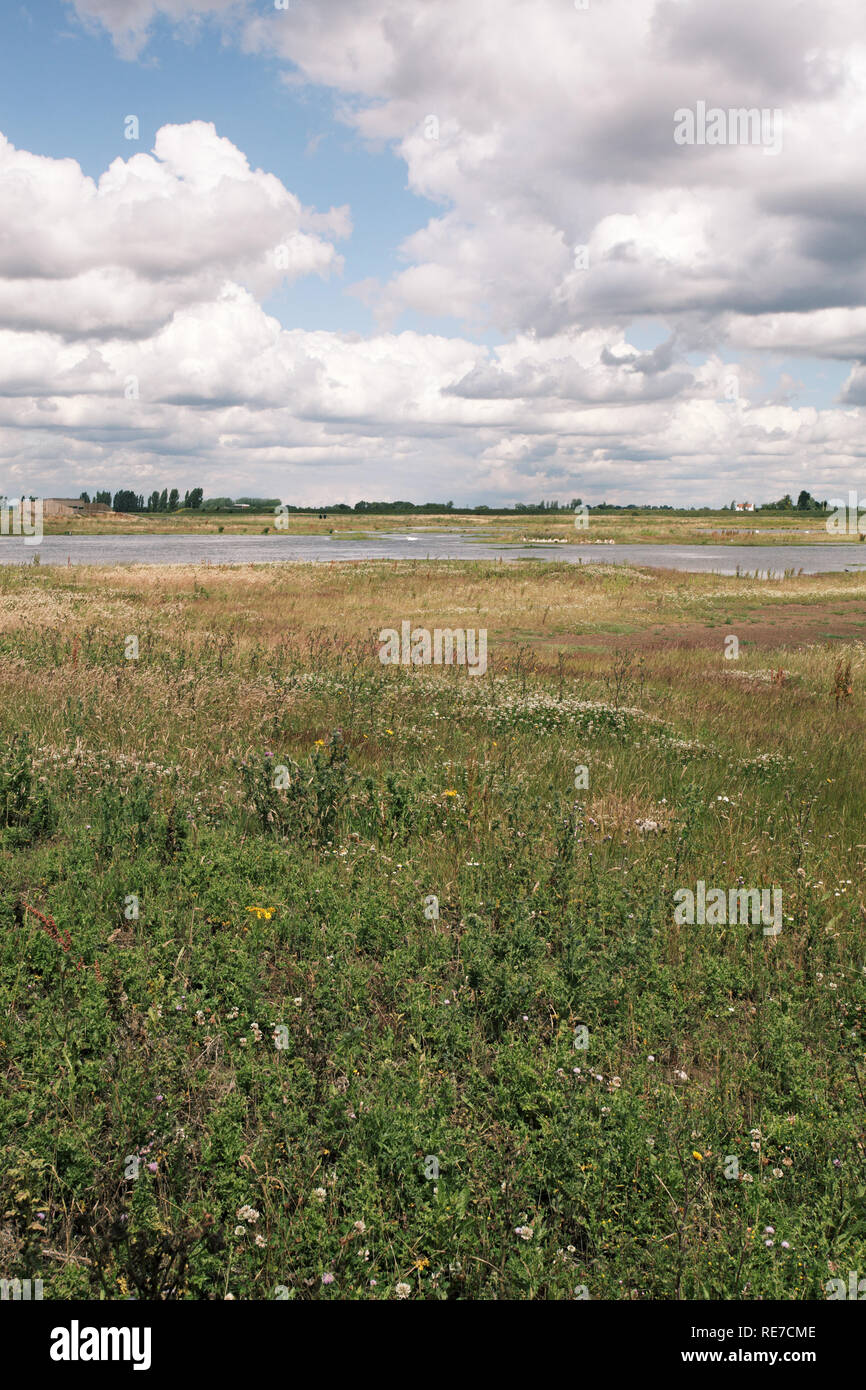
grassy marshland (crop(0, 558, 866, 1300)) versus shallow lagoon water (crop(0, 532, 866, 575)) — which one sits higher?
shallow lagoon water (crop(0, 532, 866, 575))

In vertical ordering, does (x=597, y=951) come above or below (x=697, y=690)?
below

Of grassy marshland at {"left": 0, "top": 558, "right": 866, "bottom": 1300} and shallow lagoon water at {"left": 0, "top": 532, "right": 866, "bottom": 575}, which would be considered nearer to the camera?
grassy marshland at {"left": 0, "top": 558, "right": 866, "bottom": 1300}

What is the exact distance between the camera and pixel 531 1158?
11.7 ft

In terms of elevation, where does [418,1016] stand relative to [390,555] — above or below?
below

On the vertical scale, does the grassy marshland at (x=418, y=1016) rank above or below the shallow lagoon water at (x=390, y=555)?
below

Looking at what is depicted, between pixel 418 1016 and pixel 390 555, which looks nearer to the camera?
pixel 418 1016

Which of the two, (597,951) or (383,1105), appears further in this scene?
(597,951)

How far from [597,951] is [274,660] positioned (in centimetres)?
1209

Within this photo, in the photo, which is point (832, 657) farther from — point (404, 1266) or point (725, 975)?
point (404, 1266)

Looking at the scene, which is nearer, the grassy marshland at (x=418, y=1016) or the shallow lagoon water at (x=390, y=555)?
the grassy marshland at (x=418, y=1016)

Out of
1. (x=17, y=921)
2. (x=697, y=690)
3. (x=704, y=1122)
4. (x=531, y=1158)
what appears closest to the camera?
(x=531, y=1158)

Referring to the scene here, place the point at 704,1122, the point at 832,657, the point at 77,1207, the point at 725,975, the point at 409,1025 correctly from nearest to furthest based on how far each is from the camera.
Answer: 1. the point at 77,1207
2. the point at 704,1122
3. the point at 409,1025
4. the point at 725,975
5. the point at 832,657
